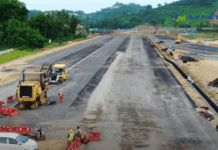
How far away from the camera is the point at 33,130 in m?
16.2

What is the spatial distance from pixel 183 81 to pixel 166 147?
59.4ft

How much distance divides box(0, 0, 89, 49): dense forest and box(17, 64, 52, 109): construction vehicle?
47.5 metres

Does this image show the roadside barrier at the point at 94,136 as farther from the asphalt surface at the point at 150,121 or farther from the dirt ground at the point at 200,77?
the dirt ground at the point at 200,77

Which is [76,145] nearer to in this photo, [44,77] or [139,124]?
[139,124]

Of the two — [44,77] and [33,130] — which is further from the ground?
[44,77]

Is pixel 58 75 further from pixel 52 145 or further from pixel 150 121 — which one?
pixel 52 145

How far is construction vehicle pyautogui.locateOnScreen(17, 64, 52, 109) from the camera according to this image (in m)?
18.7

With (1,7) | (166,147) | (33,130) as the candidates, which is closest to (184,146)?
(166,147)

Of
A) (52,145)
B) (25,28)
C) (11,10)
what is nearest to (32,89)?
(52,145)

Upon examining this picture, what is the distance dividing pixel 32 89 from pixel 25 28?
2354 inches

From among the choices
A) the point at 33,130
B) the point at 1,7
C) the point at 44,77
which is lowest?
the point at 33,130

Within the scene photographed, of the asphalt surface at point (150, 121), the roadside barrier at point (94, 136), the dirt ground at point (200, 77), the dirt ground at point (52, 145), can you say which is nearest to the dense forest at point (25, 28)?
the dirt ground at point (200, 77)

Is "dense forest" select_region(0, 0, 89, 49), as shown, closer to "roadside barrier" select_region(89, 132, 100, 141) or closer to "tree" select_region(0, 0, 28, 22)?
"tree" select_region(0, 0, 28, 22)

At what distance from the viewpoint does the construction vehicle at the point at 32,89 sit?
1872 cm
